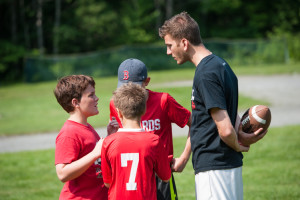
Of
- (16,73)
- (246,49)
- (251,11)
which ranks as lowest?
(16,73)

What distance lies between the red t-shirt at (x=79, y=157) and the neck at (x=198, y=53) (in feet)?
3.63

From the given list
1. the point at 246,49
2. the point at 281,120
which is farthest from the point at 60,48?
the point at 281,120

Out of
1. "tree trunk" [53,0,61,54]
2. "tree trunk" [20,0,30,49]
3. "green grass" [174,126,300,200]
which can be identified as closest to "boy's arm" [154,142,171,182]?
"green grass" [174,126,300,200]

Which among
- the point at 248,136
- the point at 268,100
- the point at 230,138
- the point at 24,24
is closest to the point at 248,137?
the point at 248,136

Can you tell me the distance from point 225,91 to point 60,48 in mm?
42506

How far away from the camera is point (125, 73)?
3.75 metres

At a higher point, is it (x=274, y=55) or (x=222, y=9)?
(x=222, y=9)

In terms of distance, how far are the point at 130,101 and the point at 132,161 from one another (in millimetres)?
465

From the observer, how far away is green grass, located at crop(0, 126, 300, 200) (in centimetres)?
641

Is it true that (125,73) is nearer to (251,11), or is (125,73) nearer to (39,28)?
(39,28)

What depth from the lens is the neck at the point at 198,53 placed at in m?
3.38

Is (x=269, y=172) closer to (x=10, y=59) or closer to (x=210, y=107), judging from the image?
(x=210, y=107)

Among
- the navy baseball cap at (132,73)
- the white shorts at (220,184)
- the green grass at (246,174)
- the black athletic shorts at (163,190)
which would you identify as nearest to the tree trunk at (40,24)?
the green grass at (246,174)

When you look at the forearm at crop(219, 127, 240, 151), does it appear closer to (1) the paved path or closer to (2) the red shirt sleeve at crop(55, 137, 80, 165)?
(2) the red shirt sleeve at crop(55, 137, 80, 165)
